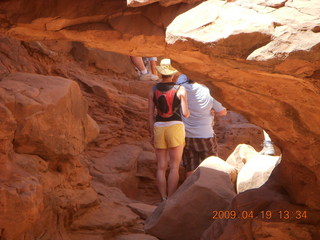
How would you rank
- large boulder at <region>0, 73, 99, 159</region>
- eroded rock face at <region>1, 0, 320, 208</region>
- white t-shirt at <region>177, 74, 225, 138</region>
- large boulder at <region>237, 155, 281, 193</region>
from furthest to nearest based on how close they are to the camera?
1. white t-shirt at <region>177, 74, 225, 138</region>
2. large boulder at <region>237, 155, 281, 193</region>
3. large boulder at <region>0, 73, 99, 159</region>
4. eroded rock face at <region>1, 0, 320, 208</region>

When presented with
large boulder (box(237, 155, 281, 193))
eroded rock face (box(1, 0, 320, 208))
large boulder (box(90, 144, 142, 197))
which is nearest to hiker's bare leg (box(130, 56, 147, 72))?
large boulder (box(90, 144, 142, 197))

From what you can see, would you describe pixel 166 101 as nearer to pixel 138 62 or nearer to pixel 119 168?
pixel 119 168

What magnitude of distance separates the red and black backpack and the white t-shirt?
2.02ft

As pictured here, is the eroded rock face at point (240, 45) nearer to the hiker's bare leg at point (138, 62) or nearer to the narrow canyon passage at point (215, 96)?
the narrow canyon passage at point (215, 96)

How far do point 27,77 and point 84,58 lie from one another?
3.95 m

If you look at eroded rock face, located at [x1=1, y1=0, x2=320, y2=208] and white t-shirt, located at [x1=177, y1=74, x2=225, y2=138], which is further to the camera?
white t-shirt, located at [x1=177, y1=74, x2=225, y2=138]

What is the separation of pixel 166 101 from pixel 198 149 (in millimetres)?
1110

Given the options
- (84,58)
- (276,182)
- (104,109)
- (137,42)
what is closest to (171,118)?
(276,182)

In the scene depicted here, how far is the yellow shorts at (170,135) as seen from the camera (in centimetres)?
520

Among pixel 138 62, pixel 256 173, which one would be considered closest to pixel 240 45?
pixel 256 173

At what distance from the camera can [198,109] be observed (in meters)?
5.79

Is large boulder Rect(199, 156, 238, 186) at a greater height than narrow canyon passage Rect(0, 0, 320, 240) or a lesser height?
lesser

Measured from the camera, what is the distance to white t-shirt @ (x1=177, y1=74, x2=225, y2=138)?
579 centimetres

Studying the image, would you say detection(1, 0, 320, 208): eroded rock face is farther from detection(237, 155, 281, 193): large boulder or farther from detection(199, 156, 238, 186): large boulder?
detection(199, 156, 238, 186): large boulder
